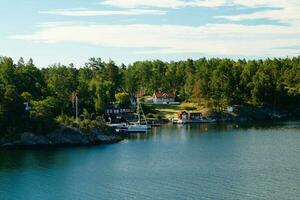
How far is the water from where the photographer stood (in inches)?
2007

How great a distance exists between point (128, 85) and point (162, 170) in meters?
89.3

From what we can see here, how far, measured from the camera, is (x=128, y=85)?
5915 inches

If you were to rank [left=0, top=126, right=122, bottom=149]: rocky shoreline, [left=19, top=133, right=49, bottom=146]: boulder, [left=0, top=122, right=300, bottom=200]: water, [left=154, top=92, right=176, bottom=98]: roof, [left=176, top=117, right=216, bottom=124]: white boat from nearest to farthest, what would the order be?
[left=0, top=122, right=300, bottom=200]: water
[left=0, top=126, right=122, bottom=149]: rocky shoreline
[left=19, top=133, right=49, bottom=146]: boulder
[left=176, top=117, right=216, bottom=124]: white boat
[left=154, top=92, right=176, bottom=98]: roof

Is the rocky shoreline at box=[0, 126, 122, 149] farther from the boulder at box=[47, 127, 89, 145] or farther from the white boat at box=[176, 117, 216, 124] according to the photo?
the white boat at box=[176, 117, 216, 124]

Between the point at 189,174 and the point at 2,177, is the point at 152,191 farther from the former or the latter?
the point at 2,177

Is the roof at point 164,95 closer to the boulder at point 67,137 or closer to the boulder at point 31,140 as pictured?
the boulder at point 67,137

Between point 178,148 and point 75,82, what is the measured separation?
1745 inches

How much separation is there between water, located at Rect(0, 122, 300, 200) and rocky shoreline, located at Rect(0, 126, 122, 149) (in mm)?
3441

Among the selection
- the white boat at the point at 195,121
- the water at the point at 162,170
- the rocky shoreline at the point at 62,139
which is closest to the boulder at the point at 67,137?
the rocky shoreline at the point at 62,139

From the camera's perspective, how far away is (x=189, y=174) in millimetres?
59125

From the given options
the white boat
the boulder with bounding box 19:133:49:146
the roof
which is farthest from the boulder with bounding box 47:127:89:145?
the roof

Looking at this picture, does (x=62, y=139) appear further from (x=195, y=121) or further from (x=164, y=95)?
(x=164, y=95)

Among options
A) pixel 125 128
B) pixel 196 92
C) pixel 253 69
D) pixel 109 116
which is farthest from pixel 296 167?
pixel 253 69

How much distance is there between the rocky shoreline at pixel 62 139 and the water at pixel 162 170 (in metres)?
3.44
